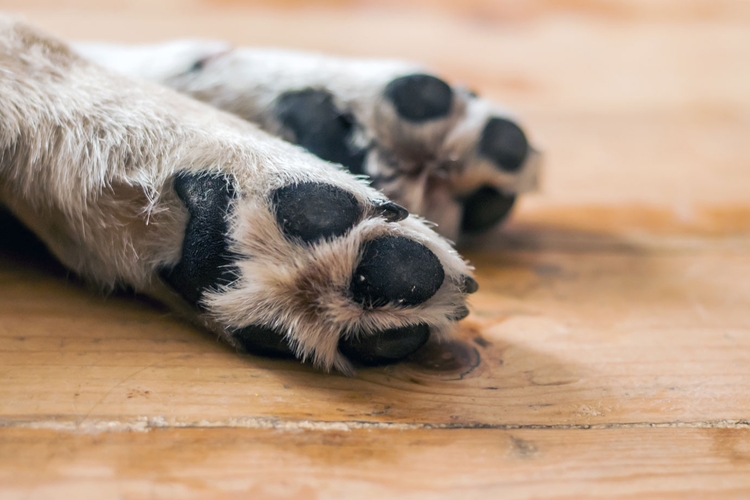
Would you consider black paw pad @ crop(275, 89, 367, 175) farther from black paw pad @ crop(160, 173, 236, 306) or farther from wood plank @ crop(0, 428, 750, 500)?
wood plank @ crop(0, 428, 750, 500)

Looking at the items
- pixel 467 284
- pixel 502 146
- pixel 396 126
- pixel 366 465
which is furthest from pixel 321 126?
Answer: pixel 366 465

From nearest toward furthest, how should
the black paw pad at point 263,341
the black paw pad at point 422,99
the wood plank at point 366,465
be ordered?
the wood plank at point 366,465 < the black paw pad at point 263,341 < the black paw pad at point 422,99

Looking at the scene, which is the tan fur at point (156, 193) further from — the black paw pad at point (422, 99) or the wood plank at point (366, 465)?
the black paw pad at point (422, 99)

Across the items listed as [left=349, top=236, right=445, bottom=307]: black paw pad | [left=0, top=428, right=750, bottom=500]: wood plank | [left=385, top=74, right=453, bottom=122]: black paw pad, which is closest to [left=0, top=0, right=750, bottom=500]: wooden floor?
[left=0, top=428, right=750, bottom=500]: wood plank

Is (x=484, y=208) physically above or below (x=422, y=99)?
below

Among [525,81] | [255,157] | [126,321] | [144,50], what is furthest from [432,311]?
[525,81]

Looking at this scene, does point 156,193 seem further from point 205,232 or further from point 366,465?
point 366,465

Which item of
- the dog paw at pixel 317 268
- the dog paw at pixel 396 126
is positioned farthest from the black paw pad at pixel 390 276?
the dog paw at pixel 396 126
